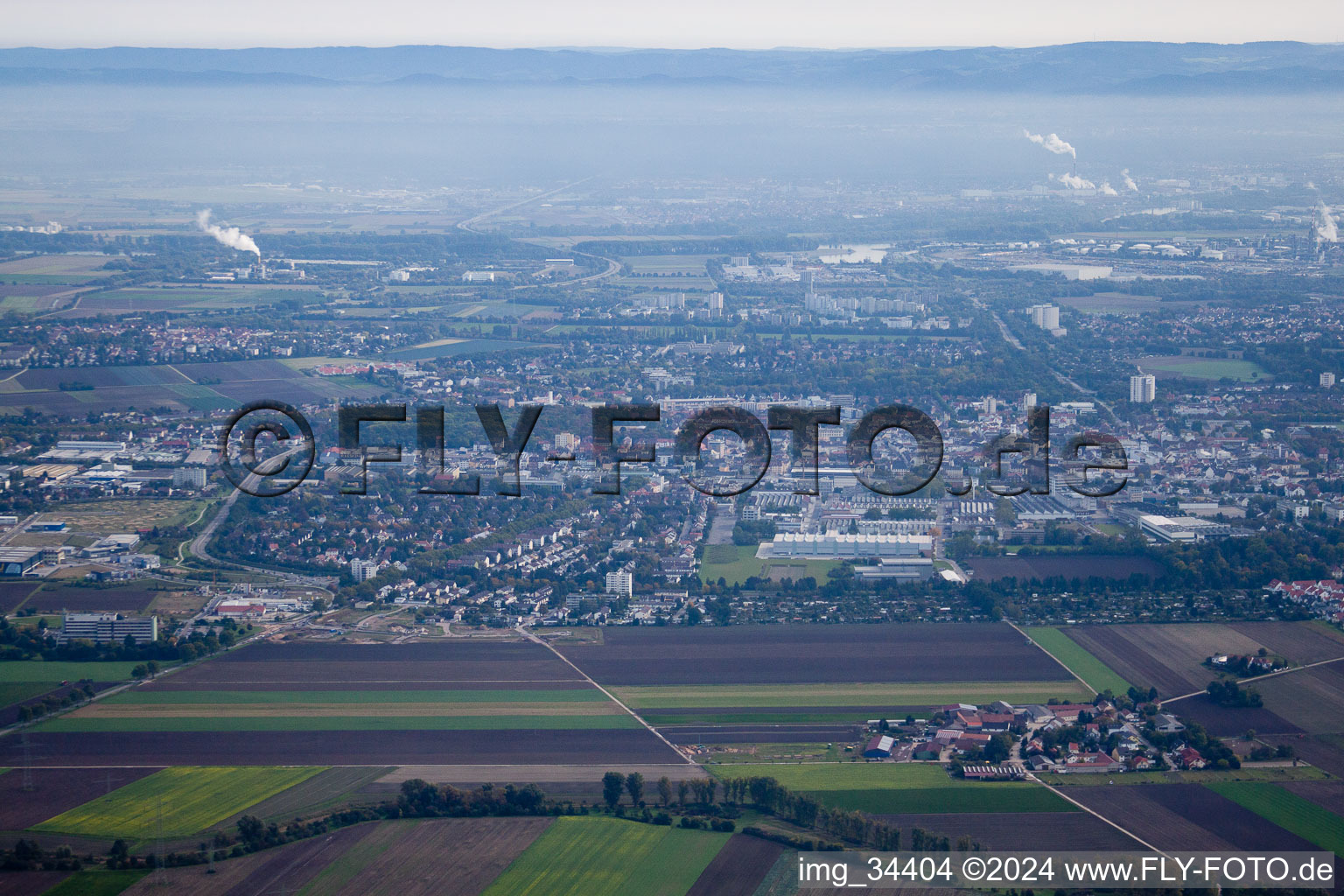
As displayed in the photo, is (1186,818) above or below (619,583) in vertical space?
below

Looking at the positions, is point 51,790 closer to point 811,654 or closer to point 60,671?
point 60,671

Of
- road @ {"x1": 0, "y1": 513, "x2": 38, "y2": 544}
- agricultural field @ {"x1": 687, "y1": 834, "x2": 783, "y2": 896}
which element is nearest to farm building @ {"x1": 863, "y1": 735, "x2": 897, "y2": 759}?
agricultural field @ {"x1": 687, "y1": 834, "x2": 783, "y2": 896}

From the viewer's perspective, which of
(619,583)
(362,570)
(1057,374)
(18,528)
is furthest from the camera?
(1057,374)

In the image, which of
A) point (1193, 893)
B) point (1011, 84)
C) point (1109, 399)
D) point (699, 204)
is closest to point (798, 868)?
point (1193, 893)

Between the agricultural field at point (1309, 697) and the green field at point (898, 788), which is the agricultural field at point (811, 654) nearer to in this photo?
the agricultural field at point (1309, 697)

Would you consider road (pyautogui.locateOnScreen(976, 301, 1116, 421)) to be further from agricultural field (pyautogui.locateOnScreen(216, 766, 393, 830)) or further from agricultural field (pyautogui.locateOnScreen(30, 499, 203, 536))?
agricultural field (pyautogui.locateOnScreen(216, 766, 393, 830))

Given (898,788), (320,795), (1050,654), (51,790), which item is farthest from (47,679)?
(1050,654)

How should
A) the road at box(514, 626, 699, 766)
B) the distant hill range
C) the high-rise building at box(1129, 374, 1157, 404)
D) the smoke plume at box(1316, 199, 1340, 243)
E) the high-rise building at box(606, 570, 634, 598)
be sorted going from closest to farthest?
the road at box(514, 626, 699, 766) → the high-rise building at box(606, 570, 634, 598) → the high-rise building at box(1129, 374, 1157, 404) → the smoke plume at box(1316, 199, 1340, 243) → the distant hill range

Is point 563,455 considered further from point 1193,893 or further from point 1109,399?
point 1193,893
